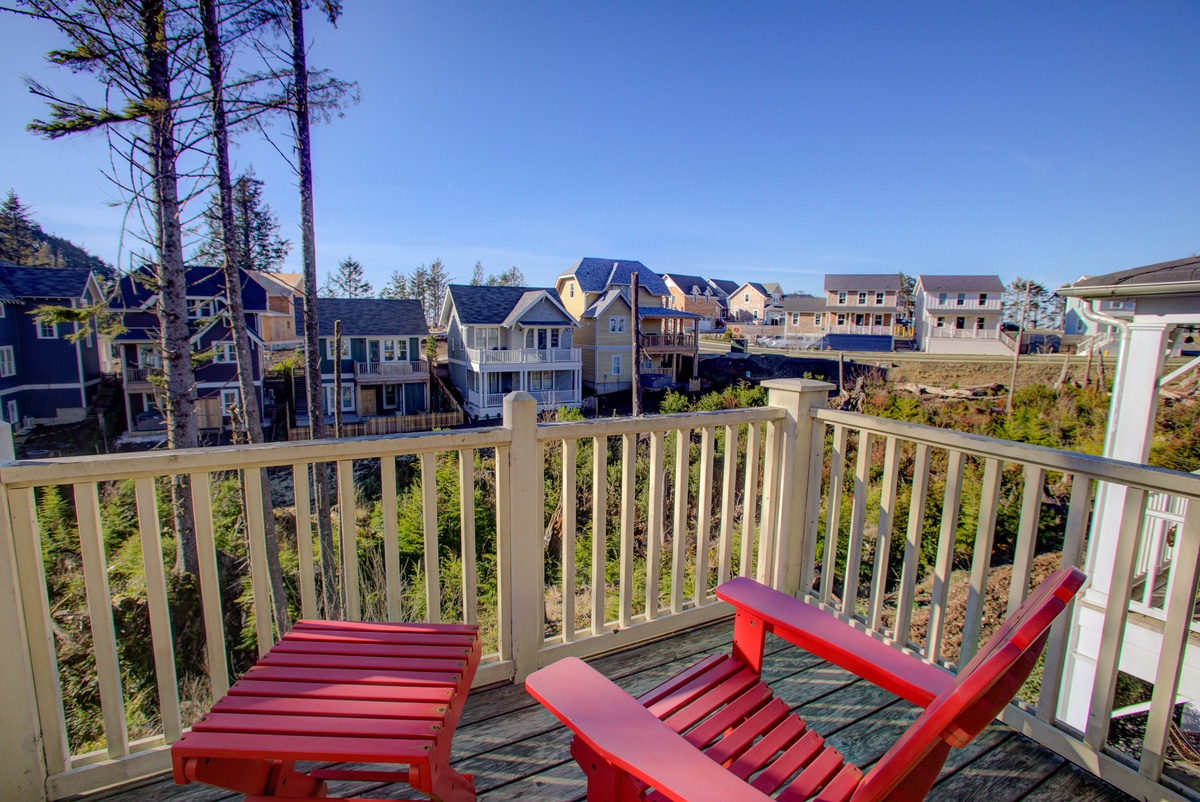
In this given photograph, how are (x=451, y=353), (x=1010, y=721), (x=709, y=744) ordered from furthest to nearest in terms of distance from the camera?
(x=451, y=353), (x=1010, y=721), (x=709, y=744)

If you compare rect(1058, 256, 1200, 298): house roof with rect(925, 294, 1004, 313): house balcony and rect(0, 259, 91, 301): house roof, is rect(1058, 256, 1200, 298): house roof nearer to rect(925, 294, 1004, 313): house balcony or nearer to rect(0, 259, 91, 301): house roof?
rect(0, 259, 91, 301): house roof

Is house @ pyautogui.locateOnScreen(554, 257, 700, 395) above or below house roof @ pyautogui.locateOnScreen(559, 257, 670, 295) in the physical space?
below

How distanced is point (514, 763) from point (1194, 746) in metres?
6.78

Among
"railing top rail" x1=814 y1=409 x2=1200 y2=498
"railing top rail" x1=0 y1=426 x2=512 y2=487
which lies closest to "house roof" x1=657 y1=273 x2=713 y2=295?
"railing top rail" x1=814 y1=409 x2=1200 y2=498

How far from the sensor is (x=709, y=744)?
129 cm

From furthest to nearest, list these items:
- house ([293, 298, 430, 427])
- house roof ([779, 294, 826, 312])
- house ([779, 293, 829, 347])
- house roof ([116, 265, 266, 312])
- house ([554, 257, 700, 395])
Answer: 1. house roof ([779, 294, 826, 312])
2. house ([779, 293, 829, 347])
3. house ([554, 257, 700, 395])
4. house ([293, 298, 430, 427])
5. house roof ([116, 265, 266, 312])

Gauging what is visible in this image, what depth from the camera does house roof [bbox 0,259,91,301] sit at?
1767 centimetres

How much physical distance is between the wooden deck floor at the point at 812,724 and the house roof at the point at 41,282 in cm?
2385

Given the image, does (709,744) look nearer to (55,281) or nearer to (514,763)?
(514,763)

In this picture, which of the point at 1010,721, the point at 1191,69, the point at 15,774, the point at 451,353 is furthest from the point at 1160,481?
the point at 451,353

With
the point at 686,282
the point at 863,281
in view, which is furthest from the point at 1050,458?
the point at 686,282

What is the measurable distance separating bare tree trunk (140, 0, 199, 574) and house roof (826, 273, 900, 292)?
36344mm

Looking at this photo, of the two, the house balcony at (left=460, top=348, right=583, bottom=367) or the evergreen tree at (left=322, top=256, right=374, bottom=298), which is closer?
the house balcony at (left=460, top=348, right=583, bottom=367)

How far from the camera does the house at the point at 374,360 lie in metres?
21.4
